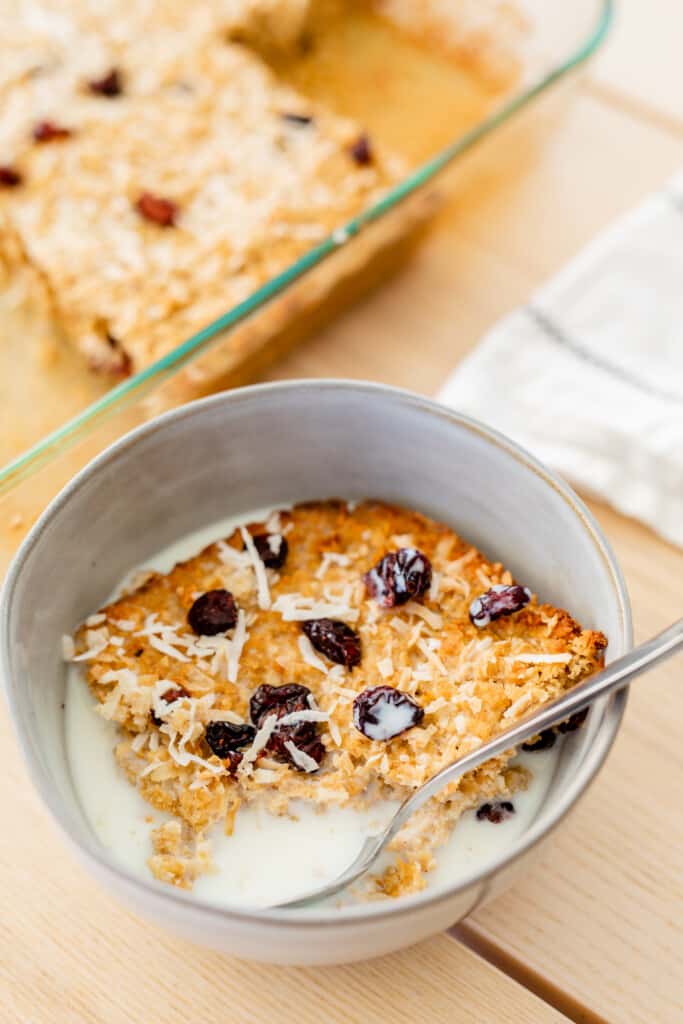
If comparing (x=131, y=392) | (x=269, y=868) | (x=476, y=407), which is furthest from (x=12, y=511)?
(x=476, y=407)

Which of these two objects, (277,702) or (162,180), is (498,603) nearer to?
(277,702)

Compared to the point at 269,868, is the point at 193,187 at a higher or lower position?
higher

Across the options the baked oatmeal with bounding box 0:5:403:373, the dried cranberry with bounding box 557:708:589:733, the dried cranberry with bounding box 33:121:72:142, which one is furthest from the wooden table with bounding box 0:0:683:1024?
the dried cranberry with bounding box 33:121:72:142

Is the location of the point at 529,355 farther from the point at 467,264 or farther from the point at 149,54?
the point at 149,54

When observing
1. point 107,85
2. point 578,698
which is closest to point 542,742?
point 578,698

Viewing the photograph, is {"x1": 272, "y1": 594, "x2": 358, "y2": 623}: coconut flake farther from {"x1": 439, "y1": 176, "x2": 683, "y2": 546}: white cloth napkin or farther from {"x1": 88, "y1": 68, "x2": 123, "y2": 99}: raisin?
{"x1": 88, "y1": 68, "x2": 123, "y2": 99}: raisin

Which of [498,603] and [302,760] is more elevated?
[498,603]

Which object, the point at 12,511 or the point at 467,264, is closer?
the point at 12,511
